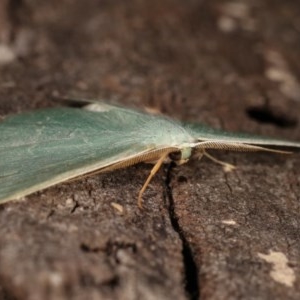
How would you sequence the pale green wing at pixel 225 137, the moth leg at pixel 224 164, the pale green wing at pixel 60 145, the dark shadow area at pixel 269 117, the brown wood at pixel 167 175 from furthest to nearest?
the dark shadow area at pixel 269 117 < the moth leg at pixel 224 164 < the pale green wing at pixel 225 137 < the pale green wing at pixel 60 145 < the brown wood at pixel 167 175

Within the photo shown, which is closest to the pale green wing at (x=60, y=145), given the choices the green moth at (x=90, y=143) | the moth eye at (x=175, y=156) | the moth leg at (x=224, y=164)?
the green moth at (x=90, y=143)

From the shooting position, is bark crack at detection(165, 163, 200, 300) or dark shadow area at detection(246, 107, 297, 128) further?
dark shadow area at detection(246, 107, 297, 128)

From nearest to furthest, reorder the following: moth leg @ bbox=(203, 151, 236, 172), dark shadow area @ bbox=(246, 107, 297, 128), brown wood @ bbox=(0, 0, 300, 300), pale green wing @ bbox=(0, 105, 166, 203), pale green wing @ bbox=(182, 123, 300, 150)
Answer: brown wood @ bbox=(0, 0, 300, 300) < pale green wing @ bbox=(0, 105, 166, 203) < pale green wing @ bbox=(182, 123, 300, 150) < moth leg @ bbox=(203, 151, 236, 172) < dark shadow area @ bbox=(246, 107, 297, 128)

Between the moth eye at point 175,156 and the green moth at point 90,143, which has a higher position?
the green moth at point 90,143

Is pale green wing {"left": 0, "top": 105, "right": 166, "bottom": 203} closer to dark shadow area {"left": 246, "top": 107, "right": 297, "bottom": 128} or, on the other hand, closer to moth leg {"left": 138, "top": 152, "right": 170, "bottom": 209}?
moth leg {"left": 138, "top": 152, "right": 170, "bottom": 209}

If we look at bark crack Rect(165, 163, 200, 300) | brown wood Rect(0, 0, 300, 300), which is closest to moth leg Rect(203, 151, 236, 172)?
brown wood Rect(0, 0, 300, 300)

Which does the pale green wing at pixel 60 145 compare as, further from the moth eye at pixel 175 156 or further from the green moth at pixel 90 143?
the moth eye at pixel 175 156

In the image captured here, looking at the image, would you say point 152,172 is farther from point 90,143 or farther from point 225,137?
point 225,137
